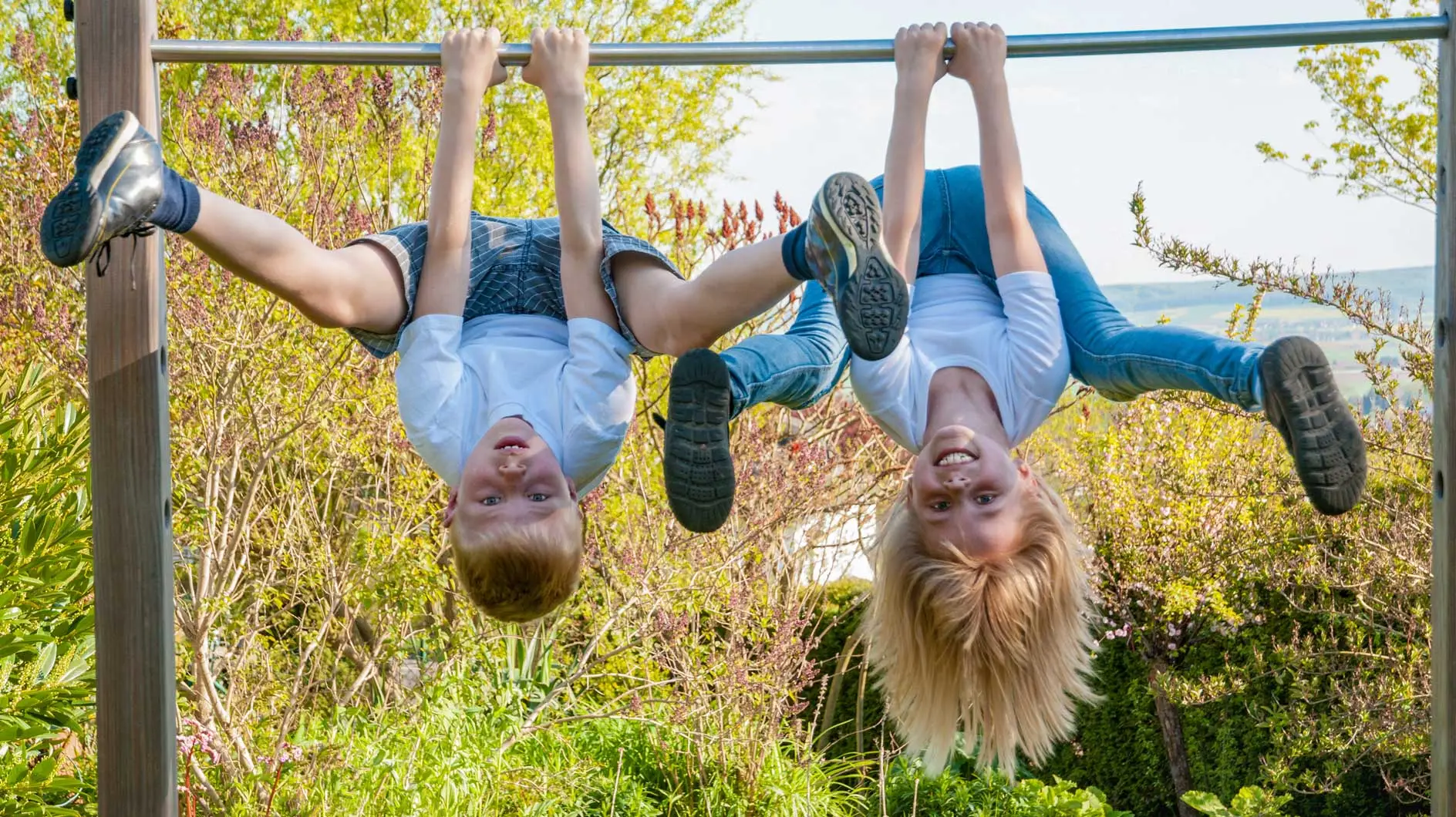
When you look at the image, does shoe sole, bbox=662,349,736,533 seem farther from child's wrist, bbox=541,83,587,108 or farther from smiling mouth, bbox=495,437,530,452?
child's wrist, bbox=541,83,587,108

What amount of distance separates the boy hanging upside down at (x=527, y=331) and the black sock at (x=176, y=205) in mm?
108

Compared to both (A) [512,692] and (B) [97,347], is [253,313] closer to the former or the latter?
(A) [512,692]

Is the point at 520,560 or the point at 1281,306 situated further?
the point at 1281,306

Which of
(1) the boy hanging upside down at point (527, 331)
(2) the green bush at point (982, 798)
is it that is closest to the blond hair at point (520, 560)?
(1) the boy hanging upside down at point (527, 331)

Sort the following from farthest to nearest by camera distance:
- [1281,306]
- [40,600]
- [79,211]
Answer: [1281,306], [40,600], [79,211]

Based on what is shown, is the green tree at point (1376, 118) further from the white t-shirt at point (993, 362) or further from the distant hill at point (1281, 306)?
the white t-shirt at point (993, 362)

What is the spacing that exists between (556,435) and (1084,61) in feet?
4.49

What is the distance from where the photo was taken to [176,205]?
2.28m

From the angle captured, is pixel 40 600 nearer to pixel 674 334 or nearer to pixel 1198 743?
pixel 674 334

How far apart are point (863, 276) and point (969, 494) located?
67cm

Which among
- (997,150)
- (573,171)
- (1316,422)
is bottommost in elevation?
(1316,422)

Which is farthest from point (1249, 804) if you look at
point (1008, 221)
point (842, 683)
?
point (1008, 221)

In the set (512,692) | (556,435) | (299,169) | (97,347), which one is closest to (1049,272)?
(556,435)

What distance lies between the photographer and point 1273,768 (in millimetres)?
5414
